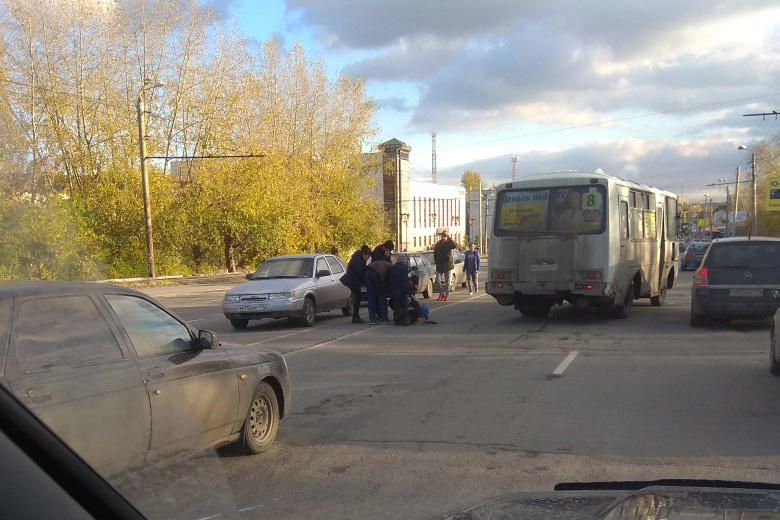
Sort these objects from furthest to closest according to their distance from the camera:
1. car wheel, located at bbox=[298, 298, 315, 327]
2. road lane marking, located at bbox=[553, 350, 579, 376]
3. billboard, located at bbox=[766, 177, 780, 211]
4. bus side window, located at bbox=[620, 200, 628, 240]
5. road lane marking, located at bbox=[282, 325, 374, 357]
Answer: billboard, located at bbox=[766, 177, 780, 211] < car wheel, located at bbox=[298, 298, 315, 327] < bus side window, located at bbox=[620, 200, 628, 240] < road lane marking, located at bbox=[282, 325, 374, 357] < road lane marking, located at bbox=[553, 350, 579, 376]

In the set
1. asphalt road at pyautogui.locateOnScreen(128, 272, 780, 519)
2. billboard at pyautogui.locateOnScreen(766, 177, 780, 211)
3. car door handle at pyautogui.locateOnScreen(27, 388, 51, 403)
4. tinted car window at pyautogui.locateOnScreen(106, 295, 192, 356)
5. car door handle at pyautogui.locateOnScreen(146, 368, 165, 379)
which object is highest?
billboard at pyautogui.locateOnScreen(766, 177, 780, 211)

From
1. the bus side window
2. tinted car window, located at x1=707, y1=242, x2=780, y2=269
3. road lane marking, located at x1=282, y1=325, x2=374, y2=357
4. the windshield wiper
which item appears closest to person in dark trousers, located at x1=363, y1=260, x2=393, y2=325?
road lane marking, located at x1=282, y1=325, x2=374, y2=357

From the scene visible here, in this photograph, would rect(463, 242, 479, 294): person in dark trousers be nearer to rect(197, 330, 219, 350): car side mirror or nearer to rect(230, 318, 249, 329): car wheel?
rect(230, 318, 249, 329): car wheel

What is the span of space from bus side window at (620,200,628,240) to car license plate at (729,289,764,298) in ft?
8.76

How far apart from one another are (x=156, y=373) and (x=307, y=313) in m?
10.8

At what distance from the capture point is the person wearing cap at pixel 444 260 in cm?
2142

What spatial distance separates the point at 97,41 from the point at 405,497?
122ft

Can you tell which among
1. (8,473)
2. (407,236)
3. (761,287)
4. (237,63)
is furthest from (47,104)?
(407,236)

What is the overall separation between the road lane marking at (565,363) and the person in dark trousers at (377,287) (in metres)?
5.48

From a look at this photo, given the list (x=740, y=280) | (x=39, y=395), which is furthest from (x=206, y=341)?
(x=740, y=280)

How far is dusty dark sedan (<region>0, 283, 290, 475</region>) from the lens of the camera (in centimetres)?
376

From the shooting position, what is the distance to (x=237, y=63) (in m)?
41.1

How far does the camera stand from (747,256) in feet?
43.7

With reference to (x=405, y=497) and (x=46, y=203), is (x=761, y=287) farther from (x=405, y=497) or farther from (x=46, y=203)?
(x=46, y=203)
